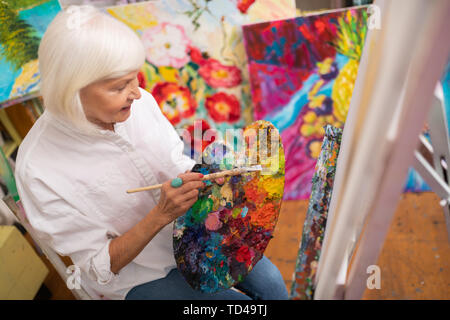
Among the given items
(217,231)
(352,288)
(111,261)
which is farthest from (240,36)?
(352,288)

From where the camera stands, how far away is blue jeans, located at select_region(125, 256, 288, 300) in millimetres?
966

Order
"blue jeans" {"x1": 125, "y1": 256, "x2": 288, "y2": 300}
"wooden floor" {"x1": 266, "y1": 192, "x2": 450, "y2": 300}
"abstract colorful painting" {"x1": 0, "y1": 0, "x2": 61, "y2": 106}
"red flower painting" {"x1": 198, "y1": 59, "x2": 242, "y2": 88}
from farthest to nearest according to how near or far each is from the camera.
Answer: "red flower painting" {"x1": 198, "y1": 59, "x2": 242, "y2": 88}
"wooden floor" {"x1": 266, "y1": 192, "x2": 450, "y2": 300}
"abstract colorful painting" {"x1": 0, "y1": 0, "x2": 61, "y2": 106}
"blue jeans" {"x1": 125, "y1": 256, "x2": 288, "y2": 300}

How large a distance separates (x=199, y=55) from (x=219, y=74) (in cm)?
15

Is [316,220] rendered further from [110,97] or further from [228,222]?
[110,97]

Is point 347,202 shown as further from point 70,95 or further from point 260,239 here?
point 70,95

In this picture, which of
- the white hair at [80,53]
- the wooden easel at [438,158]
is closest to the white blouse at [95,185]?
the white hair at [80,53]

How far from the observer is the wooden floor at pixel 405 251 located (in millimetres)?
1356

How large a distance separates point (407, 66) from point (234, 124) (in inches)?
63.0

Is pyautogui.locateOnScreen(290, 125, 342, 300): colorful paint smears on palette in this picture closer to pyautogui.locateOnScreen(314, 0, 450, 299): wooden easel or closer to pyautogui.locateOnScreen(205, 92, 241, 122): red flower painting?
pyautogui.locateOnScreen(314, 0, 450, 299): wooden easel

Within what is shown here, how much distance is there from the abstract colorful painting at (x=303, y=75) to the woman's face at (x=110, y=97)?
1020 millimetres

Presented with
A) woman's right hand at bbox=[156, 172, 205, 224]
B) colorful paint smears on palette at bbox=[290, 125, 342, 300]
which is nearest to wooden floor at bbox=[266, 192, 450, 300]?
colorful paint smears on palette at bbox=[290, 125, 342, 300]

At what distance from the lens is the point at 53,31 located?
2.25ft

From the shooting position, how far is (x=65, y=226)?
837 mm

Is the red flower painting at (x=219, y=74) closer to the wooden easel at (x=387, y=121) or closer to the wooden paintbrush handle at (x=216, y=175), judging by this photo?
the wooden paintbrush handle at (x=216, y=175)
